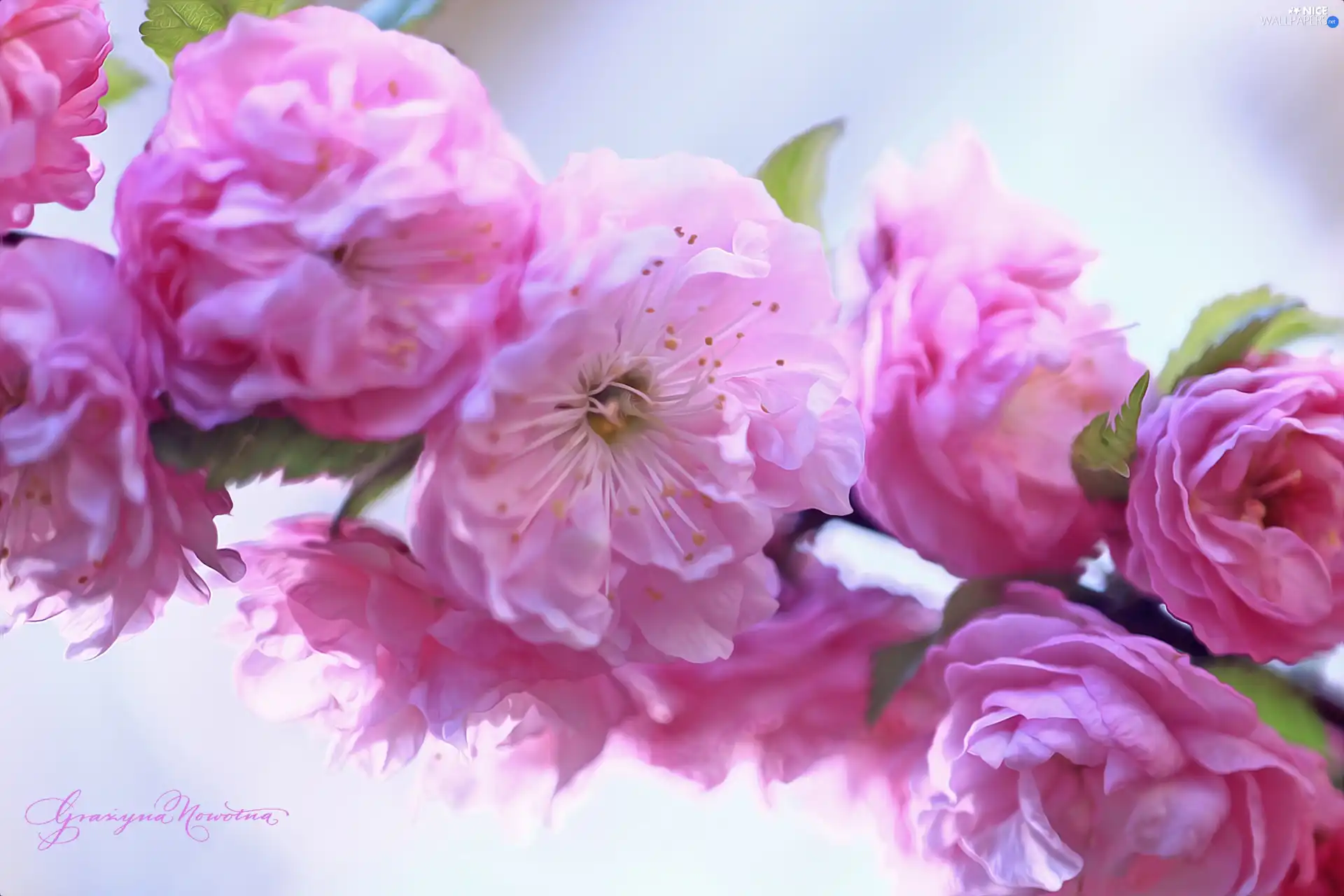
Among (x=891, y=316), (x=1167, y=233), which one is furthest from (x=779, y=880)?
(x=1167, y=233)

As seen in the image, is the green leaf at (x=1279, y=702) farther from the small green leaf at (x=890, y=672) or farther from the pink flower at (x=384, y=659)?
the pink flower at (x=384, y=659)

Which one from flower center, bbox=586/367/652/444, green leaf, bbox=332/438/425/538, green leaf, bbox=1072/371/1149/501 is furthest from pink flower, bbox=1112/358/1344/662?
green leaf, bbox=332/438/425/538

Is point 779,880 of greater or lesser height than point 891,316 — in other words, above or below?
below

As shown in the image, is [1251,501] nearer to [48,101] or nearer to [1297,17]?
[1297,17]

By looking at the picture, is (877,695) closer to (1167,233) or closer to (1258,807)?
(1258,807)

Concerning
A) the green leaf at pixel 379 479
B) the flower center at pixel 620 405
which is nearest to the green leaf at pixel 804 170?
the flower center at pixel 620 405
